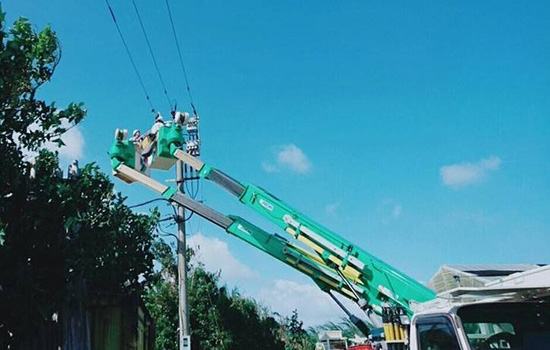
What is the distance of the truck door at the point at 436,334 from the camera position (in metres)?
4.67

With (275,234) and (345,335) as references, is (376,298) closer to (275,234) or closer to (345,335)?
(275,234)

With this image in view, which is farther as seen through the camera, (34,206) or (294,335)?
(294,335)

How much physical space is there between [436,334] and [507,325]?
668mm

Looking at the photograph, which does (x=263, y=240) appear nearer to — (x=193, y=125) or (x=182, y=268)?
(x=182, y=268)

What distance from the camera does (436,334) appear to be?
5.02 m

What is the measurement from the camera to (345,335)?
57.1 feet

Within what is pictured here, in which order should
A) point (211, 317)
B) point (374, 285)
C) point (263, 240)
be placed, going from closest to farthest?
point (374, 285) → point (263, 240) → point (211, 317)

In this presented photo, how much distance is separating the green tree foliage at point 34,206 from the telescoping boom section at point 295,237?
304 centimetres

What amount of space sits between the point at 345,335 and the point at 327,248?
30.6 feet

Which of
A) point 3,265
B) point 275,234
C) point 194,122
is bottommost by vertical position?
point 3,265

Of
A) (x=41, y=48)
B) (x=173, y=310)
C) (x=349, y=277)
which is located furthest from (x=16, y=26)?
(x=173, y=310)

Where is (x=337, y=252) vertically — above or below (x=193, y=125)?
below

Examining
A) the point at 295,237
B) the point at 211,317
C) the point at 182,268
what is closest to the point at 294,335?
the point at 211,317

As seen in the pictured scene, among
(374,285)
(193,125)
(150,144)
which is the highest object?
(193,125)
